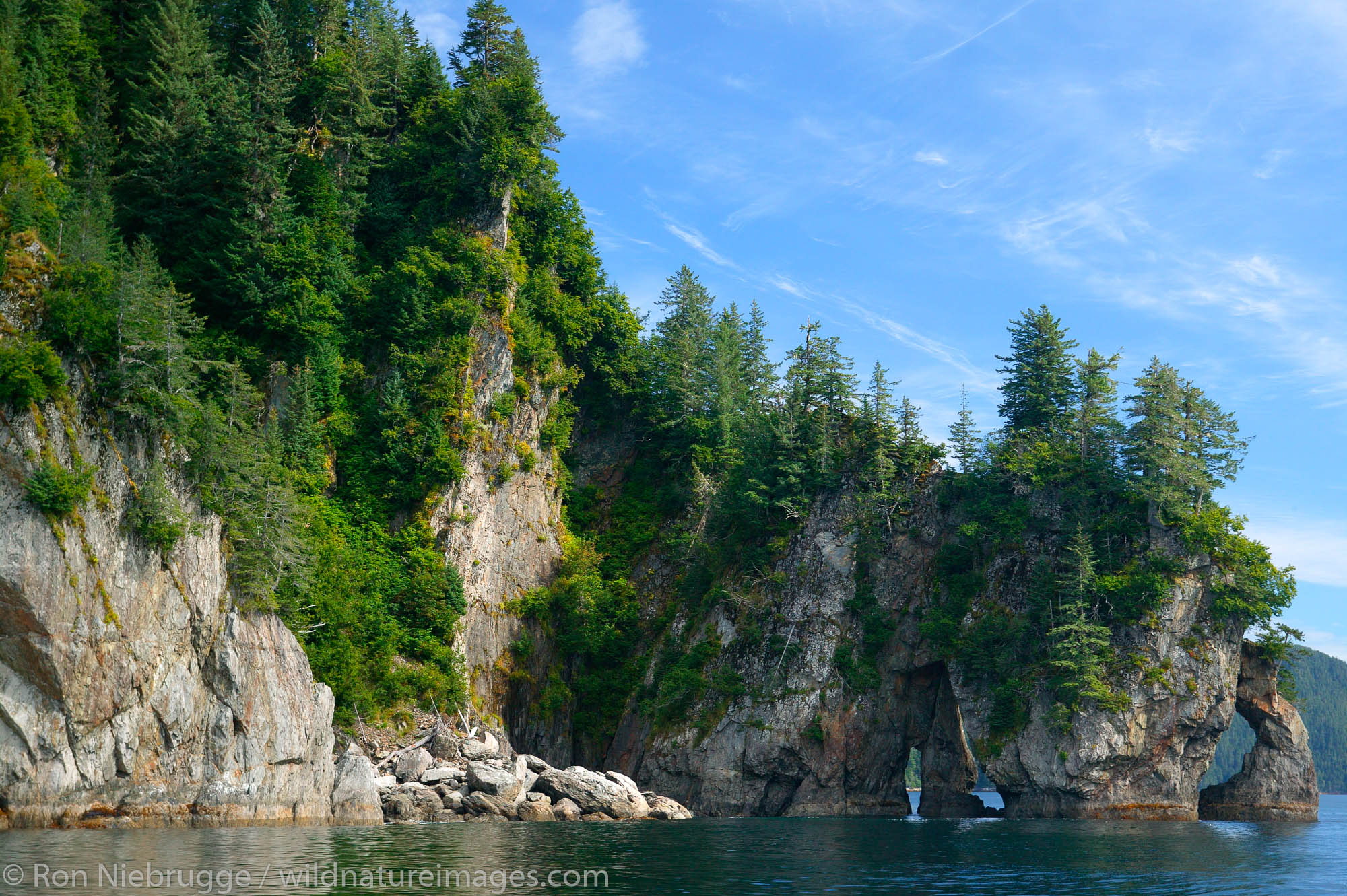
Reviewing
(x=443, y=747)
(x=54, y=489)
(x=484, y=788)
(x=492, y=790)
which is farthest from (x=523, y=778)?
(x=54, y=489)

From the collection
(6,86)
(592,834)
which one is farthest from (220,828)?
(6,86)

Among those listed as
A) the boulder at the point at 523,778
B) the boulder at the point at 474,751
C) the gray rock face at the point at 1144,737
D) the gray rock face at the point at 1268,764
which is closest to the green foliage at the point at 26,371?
the boulder at the point at 474,751

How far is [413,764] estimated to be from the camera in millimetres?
49219

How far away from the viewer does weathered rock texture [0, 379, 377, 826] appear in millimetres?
33812

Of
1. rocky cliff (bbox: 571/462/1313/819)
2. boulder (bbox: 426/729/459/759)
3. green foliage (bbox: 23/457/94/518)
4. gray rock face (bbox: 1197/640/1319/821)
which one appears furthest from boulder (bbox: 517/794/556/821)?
gray rock face (bbox: 1197/640/1319/821)

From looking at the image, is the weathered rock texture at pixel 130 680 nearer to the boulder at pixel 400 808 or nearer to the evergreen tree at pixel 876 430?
the boulder at pixel 400 808

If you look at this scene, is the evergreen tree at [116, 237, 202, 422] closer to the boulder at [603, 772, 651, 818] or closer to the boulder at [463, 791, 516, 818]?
the boulder at [463, 791, 516, 818]

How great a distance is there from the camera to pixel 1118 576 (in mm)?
56031

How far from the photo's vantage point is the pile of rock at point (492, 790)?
1829 inches

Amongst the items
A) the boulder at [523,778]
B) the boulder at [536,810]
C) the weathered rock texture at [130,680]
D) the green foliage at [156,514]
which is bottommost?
Answer: the boulder at [536,810]

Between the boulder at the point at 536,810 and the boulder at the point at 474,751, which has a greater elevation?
the boulder at the point at 474,751

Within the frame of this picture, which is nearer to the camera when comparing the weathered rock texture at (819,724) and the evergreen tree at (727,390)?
the weathered rock texture at (819,724)

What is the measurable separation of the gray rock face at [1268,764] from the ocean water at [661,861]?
15604 mm

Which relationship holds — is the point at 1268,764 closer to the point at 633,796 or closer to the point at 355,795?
the point at 633,796
